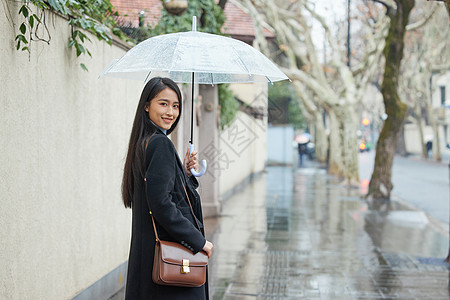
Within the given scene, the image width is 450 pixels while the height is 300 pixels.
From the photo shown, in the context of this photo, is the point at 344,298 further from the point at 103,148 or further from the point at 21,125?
the point at 21,125

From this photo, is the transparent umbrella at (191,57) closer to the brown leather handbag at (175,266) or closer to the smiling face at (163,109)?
the smiling face at (163,109)

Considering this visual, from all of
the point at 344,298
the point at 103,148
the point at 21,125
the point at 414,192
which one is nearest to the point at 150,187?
the point at 21,125

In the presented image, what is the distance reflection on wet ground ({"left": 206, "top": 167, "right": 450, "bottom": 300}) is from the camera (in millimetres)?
6949

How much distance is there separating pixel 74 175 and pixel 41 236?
0.85m

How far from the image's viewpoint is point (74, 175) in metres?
5.34

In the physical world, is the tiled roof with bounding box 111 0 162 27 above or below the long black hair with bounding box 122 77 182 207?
above

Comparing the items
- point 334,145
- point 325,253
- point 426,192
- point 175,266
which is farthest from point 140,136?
point 334,145

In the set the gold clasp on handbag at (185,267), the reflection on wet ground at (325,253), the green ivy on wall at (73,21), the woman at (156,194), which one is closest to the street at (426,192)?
the reflection on wet ground at (325,253)

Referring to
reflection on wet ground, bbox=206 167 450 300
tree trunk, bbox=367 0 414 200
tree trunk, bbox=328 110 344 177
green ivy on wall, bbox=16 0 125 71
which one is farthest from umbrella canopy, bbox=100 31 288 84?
tree trunk, bbox=328 110 344 177

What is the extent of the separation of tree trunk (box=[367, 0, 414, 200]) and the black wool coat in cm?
1225

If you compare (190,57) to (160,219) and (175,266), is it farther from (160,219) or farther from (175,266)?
(175,266)

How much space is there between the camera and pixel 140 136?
356cm

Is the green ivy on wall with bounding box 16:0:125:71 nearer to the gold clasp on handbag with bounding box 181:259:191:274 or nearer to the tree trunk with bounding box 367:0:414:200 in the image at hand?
the gold clasp on handbag with bounding box 181:259:191:274

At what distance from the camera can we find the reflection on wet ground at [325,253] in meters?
6.95
